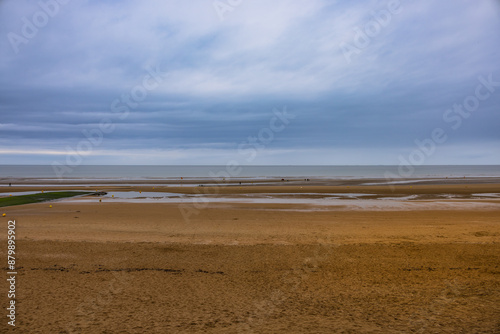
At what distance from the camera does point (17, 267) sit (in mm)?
10492

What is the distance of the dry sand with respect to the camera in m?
7.06

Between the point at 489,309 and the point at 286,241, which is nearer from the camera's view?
the point at 489,309

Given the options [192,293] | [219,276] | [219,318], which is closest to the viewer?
[219,318]

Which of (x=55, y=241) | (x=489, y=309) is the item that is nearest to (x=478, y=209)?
(x=489, y=309)

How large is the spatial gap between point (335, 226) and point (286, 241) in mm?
4547

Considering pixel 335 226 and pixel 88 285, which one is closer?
pixel 88 285

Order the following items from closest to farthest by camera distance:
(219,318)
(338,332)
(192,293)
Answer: (338,332) < (219,318) < (192,293)

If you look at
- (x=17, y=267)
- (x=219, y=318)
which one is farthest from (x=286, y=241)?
(x=17, y=267)

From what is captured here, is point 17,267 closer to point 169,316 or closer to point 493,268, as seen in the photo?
point 169,316

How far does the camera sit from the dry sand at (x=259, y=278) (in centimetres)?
706

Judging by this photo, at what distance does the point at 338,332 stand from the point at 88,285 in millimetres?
6447

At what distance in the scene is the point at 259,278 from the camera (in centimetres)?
980

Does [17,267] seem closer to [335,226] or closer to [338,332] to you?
[338,332]

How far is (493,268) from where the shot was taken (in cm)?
1027
